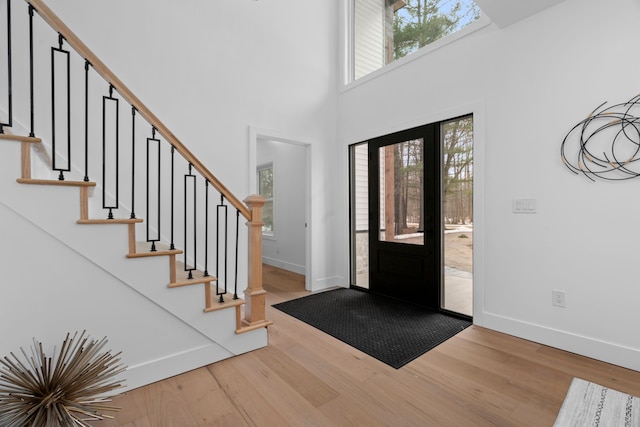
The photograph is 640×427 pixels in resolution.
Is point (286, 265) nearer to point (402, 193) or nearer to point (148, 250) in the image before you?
point (402, 193)

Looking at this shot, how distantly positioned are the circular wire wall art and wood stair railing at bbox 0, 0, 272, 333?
2.44 m

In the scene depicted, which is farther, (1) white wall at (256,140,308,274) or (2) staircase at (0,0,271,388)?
(1) white wall at (256,140,308,274)

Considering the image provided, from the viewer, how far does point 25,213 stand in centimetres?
160

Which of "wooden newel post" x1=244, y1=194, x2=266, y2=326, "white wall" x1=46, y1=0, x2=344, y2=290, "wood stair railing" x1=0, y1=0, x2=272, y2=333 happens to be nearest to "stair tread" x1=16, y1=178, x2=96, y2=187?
"wood stair railing" x1=0, y1=0, x2=272, y2=333

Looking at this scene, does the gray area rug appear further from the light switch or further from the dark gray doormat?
the light switch

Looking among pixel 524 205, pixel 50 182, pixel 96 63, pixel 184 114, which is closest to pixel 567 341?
pixel 524 205

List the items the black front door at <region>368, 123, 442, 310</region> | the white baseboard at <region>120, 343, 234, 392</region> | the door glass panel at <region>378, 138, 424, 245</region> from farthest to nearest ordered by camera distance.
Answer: the door glass panel at <region>378, 138, 424, 245</region>, the black front door at <region>368, 123, 442, 310</region>, the white baseboard at <region>120, 343, 234, 392</region>

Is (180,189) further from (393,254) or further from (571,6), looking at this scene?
(571,6)

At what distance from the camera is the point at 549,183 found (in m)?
2.50

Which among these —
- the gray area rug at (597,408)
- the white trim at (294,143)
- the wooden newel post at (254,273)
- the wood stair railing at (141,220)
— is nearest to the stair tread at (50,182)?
the wood stair railing at (141,220)

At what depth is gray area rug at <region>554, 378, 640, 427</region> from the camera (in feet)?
5.32

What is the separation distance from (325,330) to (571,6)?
10.6ft

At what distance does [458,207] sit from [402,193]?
639mm

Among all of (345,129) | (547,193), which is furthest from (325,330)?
(345,129)
